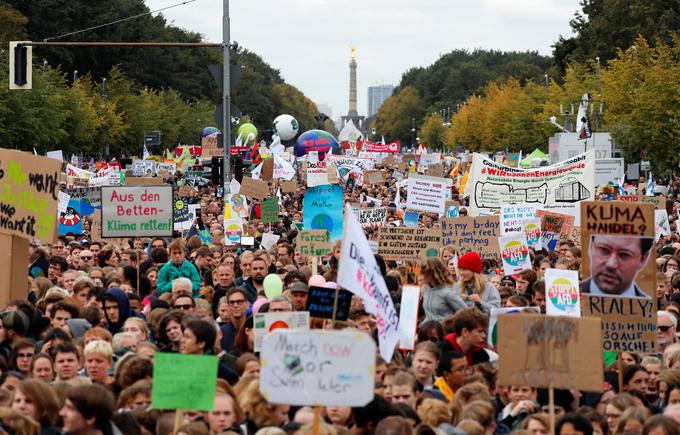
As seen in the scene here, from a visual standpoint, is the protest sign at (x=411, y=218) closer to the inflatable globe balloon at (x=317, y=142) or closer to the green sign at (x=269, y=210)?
the green sign at (x=269, y=210)

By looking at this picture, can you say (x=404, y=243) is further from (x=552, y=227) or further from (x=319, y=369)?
(x=319, y=369)

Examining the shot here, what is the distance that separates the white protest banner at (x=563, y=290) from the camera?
12000mm

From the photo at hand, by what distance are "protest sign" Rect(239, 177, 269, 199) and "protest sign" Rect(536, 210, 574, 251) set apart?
20.8 ft

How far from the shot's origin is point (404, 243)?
1738 centimetres

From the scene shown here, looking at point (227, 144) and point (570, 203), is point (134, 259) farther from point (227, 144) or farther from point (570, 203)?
point (227, 144)

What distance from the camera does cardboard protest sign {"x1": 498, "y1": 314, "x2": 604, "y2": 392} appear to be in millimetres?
8281

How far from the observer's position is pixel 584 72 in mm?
80125

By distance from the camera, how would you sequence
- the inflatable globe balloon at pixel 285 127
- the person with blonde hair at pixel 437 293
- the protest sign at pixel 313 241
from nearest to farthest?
the person with blonde hair at pixel 437 293 → the protest sign at pixel 313 241 → the inflatable globe balloon at pixel 285 127

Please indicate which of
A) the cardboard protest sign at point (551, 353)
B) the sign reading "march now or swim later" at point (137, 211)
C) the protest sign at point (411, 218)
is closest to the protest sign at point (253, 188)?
the protest sign at point (411, 218)

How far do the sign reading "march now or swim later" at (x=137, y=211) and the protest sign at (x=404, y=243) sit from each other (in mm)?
2670

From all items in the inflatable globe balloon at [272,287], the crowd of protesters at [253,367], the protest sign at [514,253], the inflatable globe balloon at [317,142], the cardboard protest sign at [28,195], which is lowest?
the crowd of protesters at [253,367]

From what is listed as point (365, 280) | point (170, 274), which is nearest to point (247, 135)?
point (170, 274)

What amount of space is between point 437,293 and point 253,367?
3185 millimetres

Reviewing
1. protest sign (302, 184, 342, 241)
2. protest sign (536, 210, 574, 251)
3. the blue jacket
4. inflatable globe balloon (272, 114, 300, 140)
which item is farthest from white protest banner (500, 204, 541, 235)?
inflatable globe balloon (272, 114, 300, 140)
